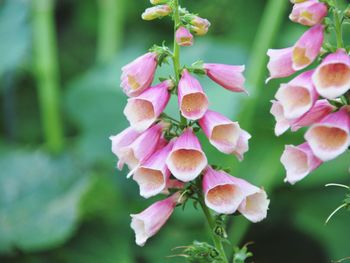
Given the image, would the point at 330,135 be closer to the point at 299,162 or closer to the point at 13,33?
the point at 299,162

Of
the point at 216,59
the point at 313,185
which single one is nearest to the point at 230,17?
the point at 216,59

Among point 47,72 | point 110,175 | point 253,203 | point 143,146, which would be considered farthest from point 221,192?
point 47,72

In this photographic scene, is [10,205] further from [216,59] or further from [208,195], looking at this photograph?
[208,195]

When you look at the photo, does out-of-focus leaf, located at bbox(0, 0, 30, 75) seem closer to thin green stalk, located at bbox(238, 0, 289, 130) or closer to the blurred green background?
the blurred green background

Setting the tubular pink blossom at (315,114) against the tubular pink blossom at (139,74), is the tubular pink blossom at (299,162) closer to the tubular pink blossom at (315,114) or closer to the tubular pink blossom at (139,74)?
the tubular pink blossom at (315,114)

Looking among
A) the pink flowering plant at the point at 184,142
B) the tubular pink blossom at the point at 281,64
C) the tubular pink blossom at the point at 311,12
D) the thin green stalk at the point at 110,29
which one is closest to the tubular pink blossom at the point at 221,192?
the pink flowering plant at the point at 184,142

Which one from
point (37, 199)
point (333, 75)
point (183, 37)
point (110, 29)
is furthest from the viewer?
point (110, 29)

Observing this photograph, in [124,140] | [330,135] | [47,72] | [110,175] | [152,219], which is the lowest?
[110,175]

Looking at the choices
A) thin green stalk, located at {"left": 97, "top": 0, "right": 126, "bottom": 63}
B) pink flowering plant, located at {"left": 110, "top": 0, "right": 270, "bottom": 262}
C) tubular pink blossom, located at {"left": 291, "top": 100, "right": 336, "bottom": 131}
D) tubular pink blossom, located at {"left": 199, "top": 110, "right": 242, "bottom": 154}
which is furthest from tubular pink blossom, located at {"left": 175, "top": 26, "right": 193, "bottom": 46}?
thin green stalk, located at {"left": 97, "top": 0, "right": 126, "bottom": 63}
